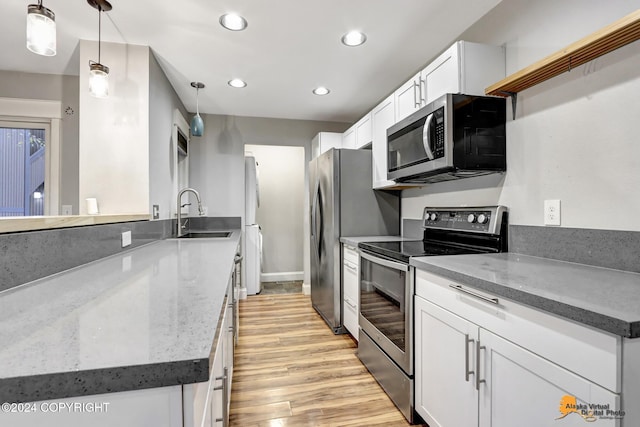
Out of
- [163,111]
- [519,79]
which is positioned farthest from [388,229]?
[163,111]

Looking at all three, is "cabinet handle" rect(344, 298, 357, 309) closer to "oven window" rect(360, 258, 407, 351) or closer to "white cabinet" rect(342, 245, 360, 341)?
"white cabinet" rect(342, 245, 360, 341)

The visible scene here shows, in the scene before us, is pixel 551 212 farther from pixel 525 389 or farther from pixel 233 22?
pixel 233 22

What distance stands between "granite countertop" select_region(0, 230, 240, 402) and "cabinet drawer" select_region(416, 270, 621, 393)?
0.93 m

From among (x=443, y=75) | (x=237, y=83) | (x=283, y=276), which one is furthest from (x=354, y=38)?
(x=283, y=276)

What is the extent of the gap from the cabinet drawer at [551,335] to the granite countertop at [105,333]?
93 centimetres

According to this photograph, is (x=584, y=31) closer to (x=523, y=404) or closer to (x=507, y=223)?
(x=507, y=223)

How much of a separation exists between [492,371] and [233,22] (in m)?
2.31

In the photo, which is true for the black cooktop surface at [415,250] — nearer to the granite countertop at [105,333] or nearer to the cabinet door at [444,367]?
the cabinet door at [444,367]

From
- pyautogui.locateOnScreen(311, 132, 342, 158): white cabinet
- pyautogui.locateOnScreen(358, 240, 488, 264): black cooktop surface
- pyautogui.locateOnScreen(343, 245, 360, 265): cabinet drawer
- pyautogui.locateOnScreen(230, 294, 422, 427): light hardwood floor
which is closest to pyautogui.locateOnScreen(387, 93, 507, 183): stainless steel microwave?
pyautogui.locateOnScreen(358, 240, 488, 264): black cooktop surface

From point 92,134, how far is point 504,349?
2.74 meters

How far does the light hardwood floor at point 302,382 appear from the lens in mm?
1668

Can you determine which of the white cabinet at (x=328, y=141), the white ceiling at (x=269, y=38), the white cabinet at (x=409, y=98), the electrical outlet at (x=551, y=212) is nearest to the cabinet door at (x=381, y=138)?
the white cabinet at (x=409, y=98)

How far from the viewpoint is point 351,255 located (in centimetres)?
263

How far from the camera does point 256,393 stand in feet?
6.20
